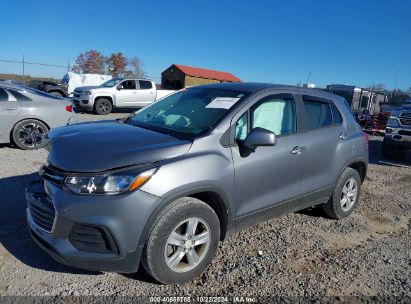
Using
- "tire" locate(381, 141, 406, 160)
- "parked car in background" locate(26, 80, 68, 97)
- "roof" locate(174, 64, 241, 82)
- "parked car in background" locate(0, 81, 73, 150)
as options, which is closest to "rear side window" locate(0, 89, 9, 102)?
"parked car in background" locate(0, 81, 73, 150)

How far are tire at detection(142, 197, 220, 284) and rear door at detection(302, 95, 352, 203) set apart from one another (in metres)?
1.47

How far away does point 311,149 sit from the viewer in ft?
13.9

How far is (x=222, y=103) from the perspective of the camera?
379 centimetres

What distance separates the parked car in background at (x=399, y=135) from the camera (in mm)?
9297

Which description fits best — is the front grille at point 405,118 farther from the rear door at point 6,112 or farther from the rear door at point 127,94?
the rear door at point 127,94

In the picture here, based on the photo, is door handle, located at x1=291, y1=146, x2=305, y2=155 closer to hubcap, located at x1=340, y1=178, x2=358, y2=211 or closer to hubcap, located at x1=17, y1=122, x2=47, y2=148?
hubcap, located at x1=340, y1=178, x2=358, y2=211

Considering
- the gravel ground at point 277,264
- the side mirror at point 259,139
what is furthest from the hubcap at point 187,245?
the side mirror at point 259,139

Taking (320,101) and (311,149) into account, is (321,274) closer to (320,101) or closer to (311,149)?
(311,149)

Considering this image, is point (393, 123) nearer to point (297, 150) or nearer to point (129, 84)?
point (297, 150)

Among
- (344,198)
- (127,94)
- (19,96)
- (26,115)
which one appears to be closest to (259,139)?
(344,198)

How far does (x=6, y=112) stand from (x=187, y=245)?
6306 millimetres

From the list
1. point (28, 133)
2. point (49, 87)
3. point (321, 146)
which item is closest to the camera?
point (321, 146)

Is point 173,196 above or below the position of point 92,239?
above

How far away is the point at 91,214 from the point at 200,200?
945 mm
